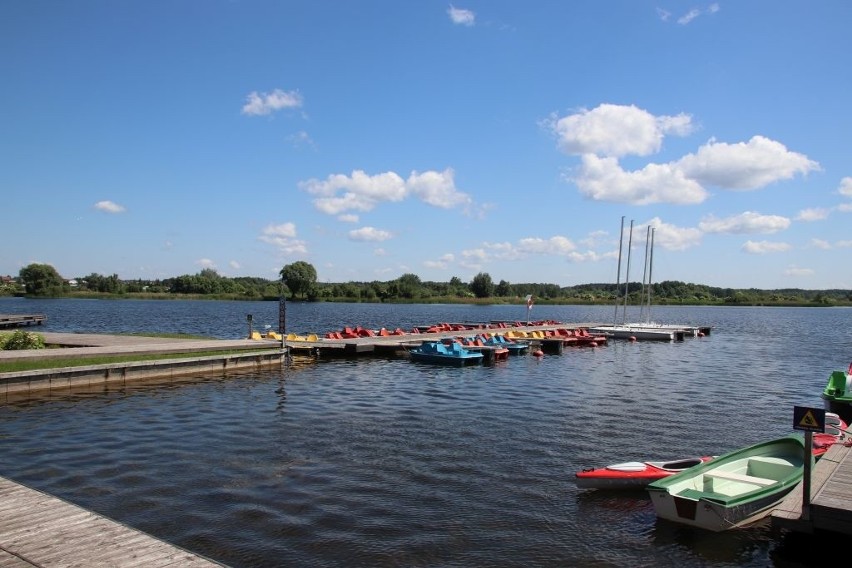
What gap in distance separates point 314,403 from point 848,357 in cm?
4160

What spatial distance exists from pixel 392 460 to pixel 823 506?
869 centimetres

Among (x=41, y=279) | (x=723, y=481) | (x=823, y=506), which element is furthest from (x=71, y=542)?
(x=41, y=279)

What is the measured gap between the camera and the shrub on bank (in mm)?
26938

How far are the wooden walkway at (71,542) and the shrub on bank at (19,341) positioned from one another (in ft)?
72.3

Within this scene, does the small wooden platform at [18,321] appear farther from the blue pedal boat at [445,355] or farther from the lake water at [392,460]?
the blue pedal boat at [445,355]

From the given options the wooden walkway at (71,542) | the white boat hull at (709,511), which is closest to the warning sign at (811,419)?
the white boat hull at (709,511)

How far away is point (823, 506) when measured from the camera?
360 inches

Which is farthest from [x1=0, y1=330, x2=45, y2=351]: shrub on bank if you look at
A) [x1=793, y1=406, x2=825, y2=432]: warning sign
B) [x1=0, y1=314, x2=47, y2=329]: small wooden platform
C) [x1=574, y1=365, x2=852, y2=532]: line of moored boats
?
[x1=0, y1=314, x2=47, y2=329]: small wooden platform

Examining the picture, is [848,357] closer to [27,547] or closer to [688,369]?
[688,369]

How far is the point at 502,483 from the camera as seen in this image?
1298cm

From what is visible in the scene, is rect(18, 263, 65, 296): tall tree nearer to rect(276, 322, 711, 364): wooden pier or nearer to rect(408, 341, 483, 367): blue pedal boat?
rect(276, 322, 711, 364): wooden pier

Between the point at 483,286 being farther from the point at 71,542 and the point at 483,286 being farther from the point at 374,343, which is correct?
the point at 71,542

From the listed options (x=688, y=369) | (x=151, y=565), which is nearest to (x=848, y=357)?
(x=688, y=369)

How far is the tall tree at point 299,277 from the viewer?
171012mm
